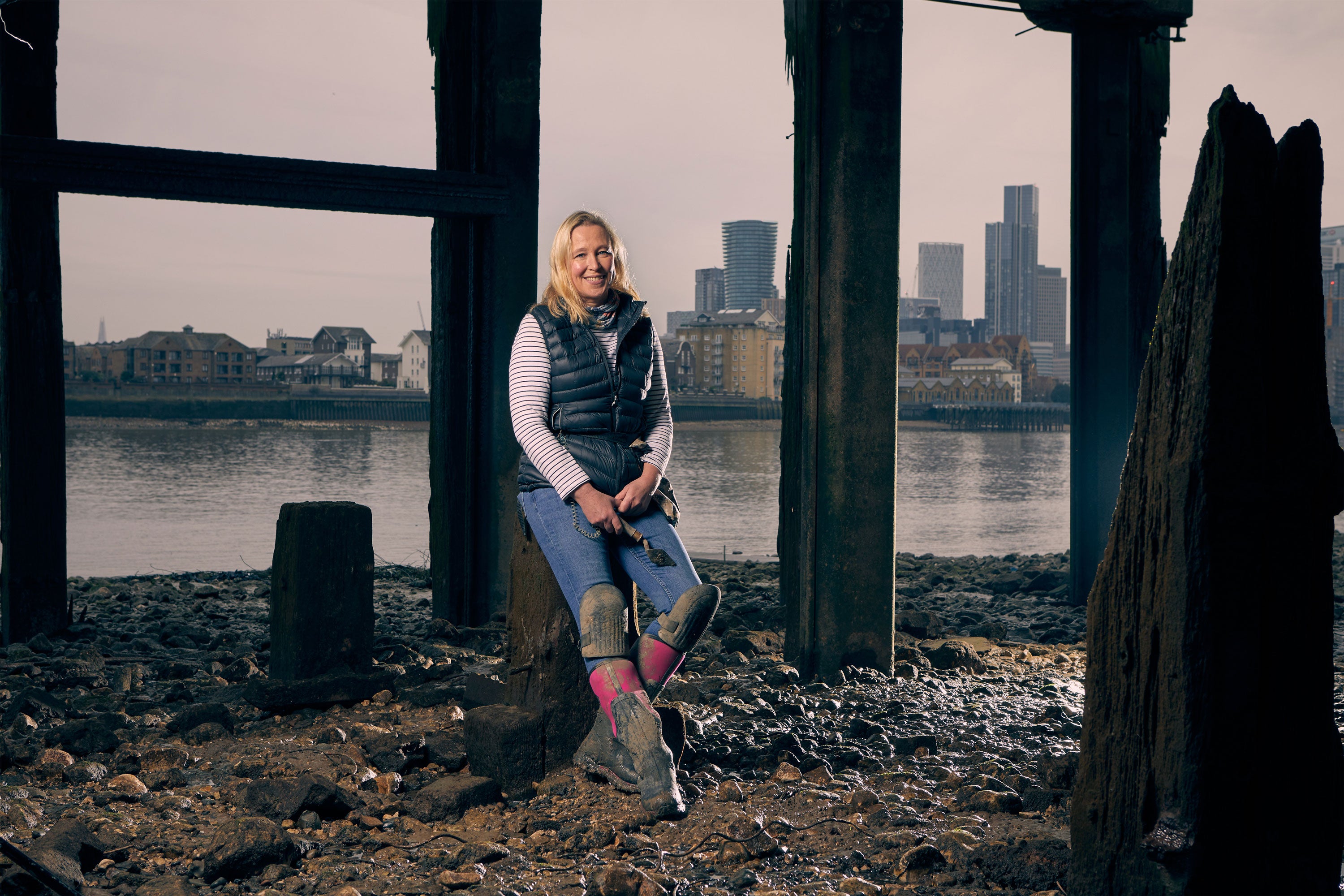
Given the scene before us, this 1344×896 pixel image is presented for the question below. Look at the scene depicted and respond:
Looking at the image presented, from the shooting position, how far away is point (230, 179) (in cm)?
593

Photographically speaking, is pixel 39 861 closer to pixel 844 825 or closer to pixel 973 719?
pixel 844 825

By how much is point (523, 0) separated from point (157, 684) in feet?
15.0

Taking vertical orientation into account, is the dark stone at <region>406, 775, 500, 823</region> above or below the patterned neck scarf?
below

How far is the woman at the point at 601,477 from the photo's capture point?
11.5 ft

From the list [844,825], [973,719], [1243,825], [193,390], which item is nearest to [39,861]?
[844,825]

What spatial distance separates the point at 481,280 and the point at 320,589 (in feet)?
8.27

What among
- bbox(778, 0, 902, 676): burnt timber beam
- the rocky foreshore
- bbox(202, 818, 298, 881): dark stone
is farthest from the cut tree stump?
bbox(778, 0, 902, 676): burnt timber beam

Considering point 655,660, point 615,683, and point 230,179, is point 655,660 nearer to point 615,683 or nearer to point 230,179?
point 615,683

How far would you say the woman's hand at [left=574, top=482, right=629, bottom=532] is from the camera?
11.5 feet

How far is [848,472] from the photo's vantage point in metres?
5.21

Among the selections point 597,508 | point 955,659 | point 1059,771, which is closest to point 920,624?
point 955,659

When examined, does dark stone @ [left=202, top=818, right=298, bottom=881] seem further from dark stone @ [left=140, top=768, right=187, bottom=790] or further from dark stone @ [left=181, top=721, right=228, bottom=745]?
dark stone @ [left=181, top=721, right=228, bottom=745]

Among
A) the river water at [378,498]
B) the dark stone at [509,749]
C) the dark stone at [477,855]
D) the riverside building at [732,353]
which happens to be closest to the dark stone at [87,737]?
the dark stone at [509,749]

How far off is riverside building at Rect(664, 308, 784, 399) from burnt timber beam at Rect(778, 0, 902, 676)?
4768 inches
